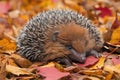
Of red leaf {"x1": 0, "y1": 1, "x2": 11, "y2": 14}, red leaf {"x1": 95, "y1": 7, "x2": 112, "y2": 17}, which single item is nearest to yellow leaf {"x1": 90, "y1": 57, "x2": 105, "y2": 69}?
red leaf {"x1": 95, "y1": 7, "x2": 112, "y2": 17}

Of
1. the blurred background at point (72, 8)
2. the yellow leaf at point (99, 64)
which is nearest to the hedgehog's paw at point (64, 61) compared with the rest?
the yellow leaf at point (99, 64)

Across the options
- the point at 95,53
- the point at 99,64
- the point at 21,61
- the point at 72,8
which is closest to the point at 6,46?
the point at 21,61

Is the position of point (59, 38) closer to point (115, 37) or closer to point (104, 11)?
point (115, 37)

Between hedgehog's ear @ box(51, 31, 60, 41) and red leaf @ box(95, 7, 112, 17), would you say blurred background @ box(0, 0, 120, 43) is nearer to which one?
red leaf @ box(95, 7, 112, 17)

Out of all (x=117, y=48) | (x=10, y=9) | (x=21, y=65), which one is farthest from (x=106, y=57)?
(x=10, y=9)

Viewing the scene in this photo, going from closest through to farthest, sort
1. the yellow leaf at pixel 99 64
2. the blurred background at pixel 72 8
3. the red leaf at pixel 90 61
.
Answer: the yellow leaf at pixel 99 64 < the red leaf at pixel 90 61 < the blurred background at pixel 72 8

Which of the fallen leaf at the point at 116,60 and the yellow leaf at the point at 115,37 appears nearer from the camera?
the fallen leaf at the point at 116,60

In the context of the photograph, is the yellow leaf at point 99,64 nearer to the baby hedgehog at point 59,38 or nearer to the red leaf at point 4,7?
the baby hedgehog at point 59,38
